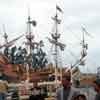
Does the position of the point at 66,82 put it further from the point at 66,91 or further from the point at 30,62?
the point at 30,62

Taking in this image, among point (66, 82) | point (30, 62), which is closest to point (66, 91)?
point (66, 82)

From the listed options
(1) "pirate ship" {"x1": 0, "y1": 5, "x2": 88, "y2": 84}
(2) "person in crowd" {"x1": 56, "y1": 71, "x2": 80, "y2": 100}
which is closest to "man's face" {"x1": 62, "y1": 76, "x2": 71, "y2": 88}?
(2) "person in crowd" {"x1": 56, "y1": 71, "x2": 80, "y2": 100}

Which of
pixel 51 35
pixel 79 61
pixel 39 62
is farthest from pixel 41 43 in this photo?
pixel 79 61

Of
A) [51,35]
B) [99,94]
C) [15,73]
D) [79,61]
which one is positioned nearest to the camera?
[99,94]

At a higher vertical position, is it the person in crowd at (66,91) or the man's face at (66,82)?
the man's face at (66,82)

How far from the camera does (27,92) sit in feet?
87.7

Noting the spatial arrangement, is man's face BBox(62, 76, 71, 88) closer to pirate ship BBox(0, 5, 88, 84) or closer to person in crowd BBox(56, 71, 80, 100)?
person in crowd BBox(56, 71, 80, 100)

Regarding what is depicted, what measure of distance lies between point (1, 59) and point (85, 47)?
1049 inches

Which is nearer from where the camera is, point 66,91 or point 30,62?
point 66,91

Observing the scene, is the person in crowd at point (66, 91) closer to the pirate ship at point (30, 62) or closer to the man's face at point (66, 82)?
the man's face at point (66, 82)

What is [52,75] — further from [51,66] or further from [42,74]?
[51,66]

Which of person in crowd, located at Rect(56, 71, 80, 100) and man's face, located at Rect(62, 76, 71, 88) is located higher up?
man's face, located at Rect(62, 76, 71, 88)

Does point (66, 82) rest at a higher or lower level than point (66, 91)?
higher

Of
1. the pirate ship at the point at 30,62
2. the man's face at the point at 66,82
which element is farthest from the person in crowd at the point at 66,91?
the pirate ship at the point at 30,62
